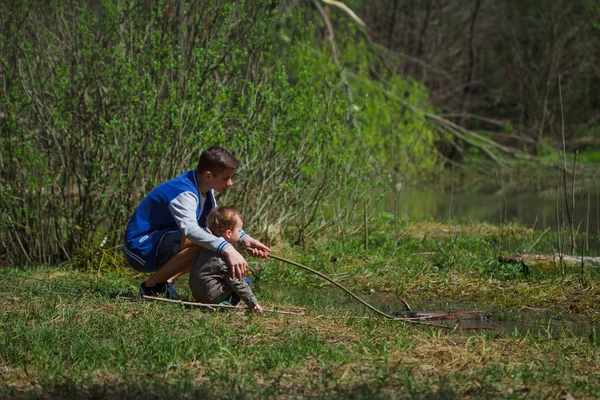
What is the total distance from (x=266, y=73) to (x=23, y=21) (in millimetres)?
2363

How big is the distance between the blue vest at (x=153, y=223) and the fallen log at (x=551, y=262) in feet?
9.43

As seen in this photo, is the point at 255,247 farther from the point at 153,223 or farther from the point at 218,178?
the point at 153,223

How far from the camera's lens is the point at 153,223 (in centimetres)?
655

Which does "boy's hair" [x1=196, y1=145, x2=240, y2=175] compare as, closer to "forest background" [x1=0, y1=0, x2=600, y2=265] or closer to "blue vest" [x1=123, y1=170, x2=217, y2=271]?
"blue vest" [x1=123, y1=170, x2=217, y2=271]

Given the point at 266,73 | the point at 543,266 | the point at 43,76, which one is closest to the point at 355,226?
the point at 266,73

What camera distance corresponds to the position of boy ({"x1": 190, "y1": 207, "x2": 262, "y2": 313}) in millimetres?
5930

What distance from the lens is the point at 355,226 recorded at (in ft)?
33.7

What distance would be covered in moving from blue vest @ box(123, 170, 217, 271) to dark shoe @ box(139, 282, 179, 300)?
0.43 ft

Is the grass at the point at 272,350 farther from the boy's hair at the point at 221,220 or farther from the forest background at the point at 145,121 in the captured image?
the forest background at the point at 145,121

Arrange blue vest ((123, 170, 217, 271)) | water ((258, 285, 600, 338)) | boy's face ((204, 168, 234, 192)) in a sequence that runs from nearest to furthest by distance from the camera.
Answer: water ((258, 285, 600, 338)) → boy's face ((204, 168, 234, 192)) → blue vest ((123, 170, 217, 271))

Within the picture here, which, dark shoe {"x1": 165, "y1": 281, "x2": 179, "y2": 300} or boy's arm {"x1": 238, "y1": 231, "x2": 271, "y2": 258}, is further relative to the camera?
dark shoe {"x1": 165, "y1": 281, "x2": 179, "y2": 300}

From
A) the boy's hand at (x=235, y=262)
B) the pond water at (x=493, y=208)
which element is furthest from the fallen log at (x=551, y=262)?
the boy's hand at (x=235, y=262)

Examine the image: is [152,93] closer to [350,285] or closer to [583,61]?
[350,285]

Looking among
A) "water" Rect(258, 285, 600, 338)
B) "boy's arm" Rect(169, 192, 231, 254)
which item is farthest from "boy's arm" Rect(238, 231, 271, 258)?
"water" Rect(258, 285, 600, 338)
